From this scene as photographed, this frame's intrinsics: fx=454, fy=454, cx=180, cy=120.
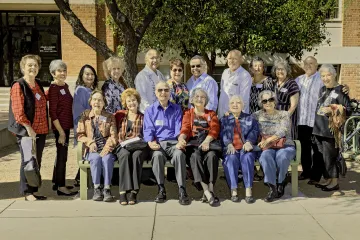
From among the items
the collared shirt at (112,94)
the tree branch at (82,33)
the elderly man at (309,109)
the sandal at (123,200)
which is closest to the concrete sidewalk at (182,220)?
the sandal at (123,200)

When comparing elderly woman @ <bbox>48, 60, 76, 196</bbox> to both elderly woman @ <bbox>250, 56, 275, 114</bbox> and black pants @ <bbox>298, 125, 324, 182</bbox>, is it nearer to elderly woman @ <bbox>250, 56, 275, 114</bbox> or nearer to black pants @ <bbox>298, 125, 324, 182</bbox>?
elderly woman @ <bbox>250, 56, 275, 114</bbox>

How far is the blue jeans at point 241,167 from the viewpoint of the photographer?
18.5 feet

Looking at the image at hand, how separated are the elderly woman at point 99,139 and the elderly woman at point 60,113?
307 millimetres

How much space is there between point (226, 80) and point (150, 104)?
111 centimetres

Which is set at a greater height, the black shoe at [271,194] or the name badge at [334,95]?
the name badge at [334,95]

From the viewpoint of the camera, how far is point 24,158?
5.58 meters

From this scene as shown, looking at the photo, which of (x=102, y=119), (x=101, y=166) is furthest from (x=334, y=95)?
(x=101, y=166)

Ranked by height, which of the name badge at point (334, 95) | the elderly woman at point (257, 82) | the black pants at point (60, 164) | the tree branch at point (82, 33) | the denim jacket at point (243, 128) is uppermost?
the tree branch at point (82, 33)

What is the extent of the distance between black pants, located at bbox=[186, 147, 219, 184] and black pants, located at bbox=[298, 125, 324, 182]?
66.1 inches

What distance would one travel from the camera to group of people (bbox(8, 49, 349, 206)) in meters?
5.59

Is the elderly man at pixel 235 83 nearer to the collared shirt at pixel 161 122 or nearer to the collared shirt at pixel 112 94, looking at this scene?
the collared shirt at pixel 161 122

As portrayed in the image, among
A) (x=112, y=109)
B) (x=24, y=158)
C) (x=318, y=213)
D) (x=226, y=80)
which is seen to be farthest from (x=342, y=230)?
(x=24, y=158)

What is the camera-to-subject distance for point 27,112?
5574 mm

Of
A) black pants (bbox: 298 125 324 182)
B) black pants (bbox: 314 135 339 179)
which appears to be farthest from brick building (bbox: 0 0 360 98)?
black pants (bbox: 314 135 339 179)
